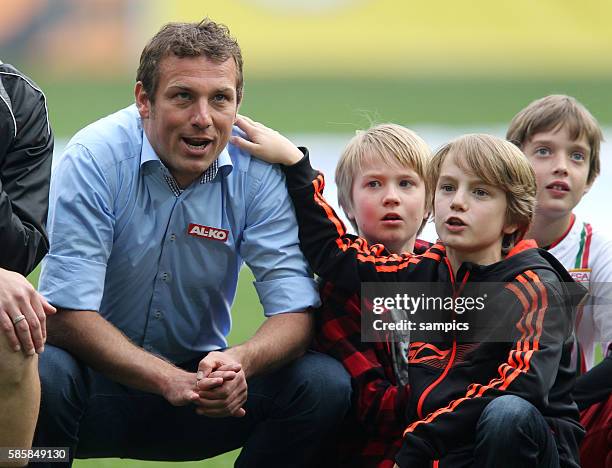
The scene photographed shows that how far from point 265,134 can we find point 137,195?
17.2 inches

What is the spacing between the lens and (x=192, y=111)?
3.34m

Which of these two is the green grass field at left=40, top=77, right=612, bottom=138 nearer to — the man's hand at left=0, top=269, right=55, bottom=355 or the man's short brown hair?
the man's short brown hair

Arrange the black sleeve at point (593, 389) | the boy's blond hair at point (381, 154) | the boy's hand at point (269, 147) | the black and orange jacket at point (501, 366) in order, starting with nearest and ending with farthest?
the black and orange jacket at point (501, 366) < the black sleeve at point (593, 389) < the boy's hand at point (269, 147) < the boy's blond hair at point (381, 154)

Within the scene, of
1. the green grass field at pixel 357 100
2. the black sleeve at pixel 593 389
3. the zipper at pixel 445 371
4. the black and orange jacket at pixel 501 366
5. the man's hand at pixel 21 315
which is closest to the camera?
the man's hand at pixel 21 315

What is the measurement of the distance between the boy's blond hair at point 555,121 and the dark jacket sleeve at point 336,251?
77cm

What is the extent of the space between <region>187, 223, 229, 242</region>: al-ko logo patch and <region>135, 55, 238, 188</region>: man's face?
0.54ft

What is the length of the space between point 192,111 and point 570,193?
131 centimetres

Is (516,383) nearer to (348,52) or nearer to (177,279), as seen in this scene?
(177,279)

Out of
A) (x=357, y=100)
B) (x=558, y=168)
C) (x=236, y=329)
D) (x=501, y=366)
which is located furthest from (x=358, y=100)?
(x=501, y=366)

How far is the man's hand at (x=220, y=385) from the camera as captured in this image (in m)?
3.11

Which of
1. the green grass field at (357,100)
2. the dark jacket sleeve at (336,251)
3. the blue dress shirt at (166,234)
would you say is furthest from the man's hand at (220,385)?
the green grass field at (357,100)

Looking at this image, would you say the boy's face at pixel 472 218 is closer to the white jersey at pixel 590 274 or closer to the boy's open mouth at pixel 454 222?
the boy's open mouth at pixel 454 222

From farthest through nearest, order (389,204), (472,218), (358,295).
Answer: (389,204) → (358,295) → (472,218)

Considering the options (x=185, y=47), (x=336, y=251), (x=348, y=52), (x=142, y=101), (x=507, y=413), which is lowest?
(x=507, y=413)
